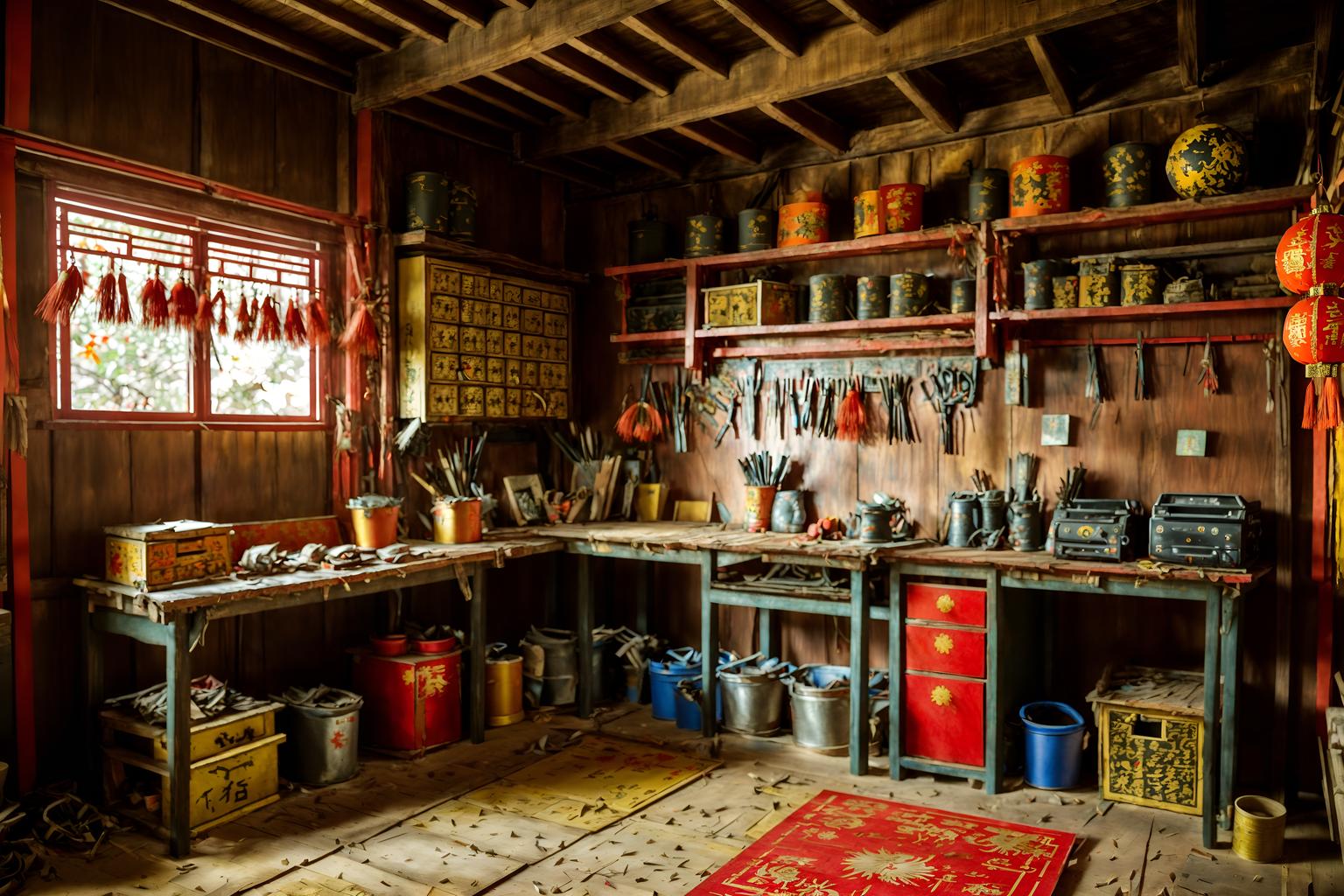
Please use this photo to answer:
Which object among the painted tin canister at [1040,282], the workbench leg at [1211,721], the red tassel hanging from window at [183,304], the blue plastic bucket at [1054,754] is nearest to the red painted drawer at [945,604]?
the blue plastic bucket at [1054,754]

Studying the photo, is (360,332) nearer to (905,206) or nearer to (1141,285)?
(905,206)

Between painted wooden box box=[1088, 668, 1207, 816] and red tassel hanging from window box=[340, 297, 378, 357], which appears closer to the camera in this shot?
painted wooden box box=[1088, 668, 1207, 816]

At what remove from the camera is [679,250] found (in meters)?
6.18

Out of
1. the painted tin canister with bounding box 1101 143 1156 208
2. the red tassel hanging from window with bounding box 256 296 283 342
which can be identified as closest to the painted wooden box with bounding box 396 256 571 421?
the red tassel hanging from window with bounding box 256 296 283 342

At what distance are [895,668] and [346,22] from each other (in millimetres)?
4094

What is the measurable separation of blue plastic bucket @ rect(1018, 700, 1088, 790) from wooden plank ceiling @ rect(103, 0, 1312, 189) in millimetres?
2991

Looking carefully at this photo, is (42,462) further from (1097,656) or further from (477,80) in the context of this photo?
(1097,656)

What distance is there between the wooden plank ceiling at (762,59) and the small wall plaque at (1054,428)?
1561 mm

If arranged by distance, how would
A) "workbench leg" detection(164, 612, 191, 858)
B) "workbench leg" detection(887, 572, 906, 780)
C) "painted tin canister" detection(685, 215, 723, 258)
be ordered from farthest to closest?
"painted tin canister" detection(685, 215, 723, 258) → "workbench leg" detection(887, 572, 906, 780) → "workbench leg" detection(164, 612, 191, 858)

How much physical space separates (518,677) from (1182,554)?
352cm

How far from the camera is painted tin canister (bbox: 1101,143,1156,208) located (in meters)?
4.48

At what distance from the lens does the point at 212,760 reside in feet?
12.7

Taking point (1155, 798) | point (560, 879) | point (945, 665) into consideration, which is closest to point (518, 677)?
point (560, 879)

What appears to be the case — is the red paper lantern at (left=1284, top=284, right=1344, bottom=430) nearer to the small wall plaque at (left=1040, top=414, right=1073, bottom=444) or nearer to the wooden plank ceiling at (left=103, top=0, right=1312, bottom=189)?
the wooden plank ceiling at (left=103, top=0, right=1312, bottom=189)
